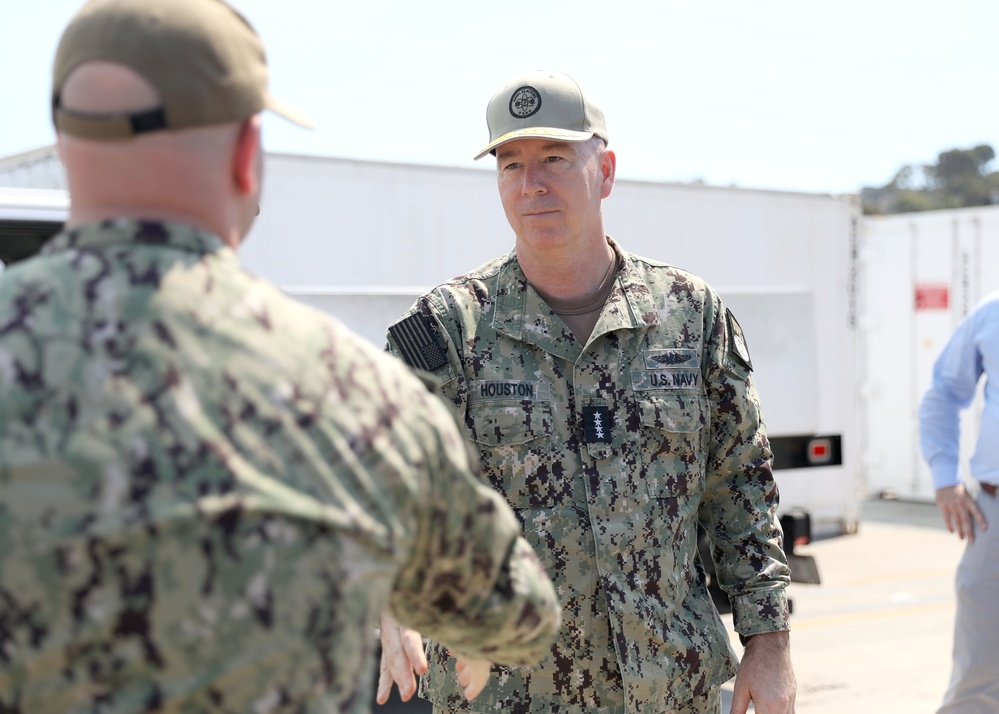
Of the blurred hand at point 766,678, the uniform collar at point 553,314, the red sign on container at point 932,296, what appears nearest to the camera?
the blurred hand at point 766,678

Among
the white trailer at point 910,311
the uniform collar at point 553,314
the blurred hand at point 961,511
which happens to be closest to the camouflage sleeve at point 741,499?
the uniform collar at point 553,314

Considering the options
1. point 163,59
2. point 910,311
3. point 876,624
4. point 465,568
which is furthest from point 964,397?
point 910,311

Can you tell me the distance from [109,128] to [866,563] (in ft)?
28.4

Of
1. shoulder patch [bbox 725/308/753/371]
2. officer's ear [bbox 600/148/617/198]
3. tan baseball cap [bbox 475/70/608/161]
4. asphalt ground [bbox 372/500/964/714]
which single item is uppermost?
tan baseball cap [bbox 475/70/608/161]

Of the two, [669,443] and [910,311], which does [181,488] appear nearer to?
[669,443]

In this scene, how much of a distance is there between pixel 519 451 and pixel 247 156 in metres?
1.34

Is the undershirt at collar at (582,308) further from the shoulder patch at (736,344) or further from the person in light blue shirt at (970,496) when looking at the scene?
the person in light blue shirt at (970,496)

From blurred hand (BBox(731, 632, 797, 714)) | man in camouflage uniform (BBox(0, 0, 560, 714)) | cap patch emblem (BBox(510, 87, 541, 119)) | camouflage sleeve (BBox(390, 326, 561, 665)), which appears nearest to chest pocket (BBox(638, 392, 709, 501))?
blurred hand (BBox(731, 632, 797, 714))

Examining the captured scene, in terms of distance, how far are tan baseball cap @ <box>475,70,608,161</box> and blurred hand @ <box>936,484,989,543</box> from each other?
2.25 m

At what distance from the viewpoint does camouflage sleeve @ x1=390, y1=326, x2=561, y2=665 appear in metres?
1.21

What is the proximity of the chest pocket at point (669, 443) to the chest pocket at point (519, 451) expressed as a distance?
0.21m

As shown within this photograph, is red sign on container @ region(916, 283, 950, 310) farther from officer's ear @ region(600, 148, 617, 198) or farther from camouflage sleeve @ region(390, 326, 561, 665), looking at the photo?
camouflage sleeve @ region(390, 326, 561, 665)

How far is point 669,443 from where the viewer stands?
245 cm

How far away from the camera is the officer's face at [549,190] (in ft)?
8.33
